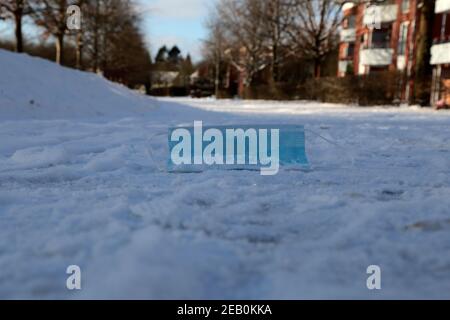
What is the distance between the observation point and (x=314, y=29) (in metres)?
29.0

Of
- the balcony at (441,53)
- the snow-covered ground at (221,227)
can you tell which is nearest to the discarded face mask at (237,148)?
the snow-covered ground at (221,227)

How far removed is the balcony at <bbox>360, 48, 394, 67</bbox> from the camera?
28272 millimetres

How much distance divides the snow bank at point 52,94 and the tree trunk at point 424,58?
31.0 feet

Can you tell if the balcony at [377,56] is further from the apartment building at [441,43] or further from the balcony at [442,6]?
the balcony at [442,6]

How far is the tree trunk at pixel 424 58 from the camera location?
15.7 meters

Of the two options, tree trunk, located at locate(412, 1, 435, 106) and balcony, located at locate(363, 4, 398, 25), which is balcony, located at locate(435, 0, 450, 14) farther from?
balcony, located at locate(363, 4, 398, 25)

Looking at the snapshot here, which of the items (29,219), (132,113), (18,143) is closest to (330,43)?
(132,113)

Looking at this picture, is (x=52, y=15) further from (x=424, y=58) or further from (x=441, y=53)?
(x=441, y=53)
